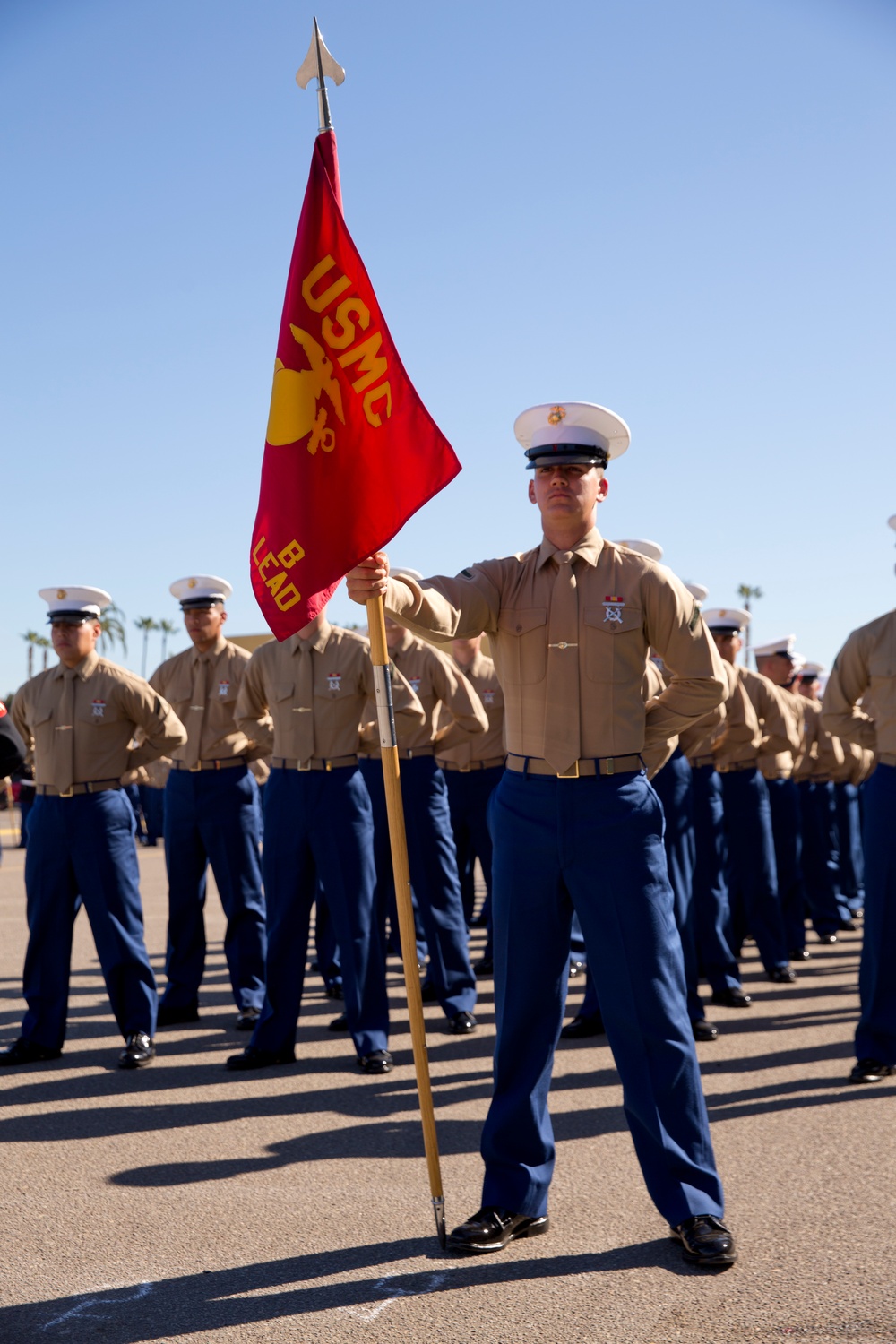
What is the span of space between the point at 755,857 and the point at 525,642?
19.0 ft

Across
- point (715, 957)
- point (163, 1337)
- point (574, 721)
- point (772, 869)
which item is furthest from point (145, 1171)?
point (772, 869)

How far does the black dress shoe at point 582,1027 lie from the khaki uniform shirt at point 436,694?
2020 millimetres

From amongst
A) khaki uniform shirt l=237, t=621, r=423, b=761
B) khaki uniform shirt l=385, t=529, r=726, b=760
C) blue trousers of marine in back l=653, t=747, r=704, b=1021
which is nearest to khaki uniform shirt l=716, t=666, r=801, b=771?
blue trousers of marine in back l=653, t=747, r=704, b=1021

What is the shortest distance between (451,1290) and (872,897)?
331 cm

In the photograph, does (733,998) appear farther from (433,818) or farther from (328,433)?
(328,433)

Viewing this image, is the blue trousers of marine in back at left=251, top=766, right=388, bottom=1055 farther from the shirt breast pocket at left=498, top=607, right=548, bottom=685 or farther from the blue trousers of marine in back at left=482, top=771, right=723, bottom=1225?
the shirt breast pocket at left=498, top=607, right=548, bottom=685

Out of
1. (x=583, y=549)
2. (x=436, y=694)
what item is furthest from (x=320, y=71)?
(x=436, y=694)

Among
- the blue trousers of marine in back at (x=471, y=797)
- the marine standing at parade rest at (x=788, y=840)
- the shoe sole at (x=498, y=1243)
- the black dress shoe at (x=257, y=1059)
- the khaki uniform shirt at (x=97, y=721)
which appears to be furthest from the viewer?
the marine standing at parade rest at (x=788, y=840)

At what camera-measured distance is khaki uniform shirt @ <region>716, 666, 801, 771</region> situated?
30.6 feet

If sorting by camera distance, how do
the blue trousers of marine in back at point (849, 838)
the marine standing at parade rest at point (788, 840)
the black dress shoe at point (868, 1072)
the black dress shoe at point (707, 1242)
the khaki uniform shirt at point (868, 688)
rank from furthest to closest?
1. the blue trousers of marine in back at point (849, 838)
2. the marine standing at parade rest at point (788, 840)
3. the khaki uniform shirt at point (868, 688)
4. the black dress shoe at point (868, 1072)
5. the black dress shoe at point (707, 1242)

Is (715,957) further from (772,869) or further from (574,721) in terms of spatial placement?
(574,721)

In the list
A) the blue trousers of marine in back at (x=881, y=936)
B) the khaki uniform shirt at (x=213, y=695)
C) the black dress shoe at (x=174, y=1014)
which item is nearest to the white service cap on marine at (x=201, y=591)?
the khaki uniform shirt at (x=213, y=695)

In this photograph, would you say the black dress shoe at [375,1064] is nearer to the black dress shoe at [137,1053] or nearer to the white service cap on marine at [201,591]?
the black dress shoe at [137,1053]

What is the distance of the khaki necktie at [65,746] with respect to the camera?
22.8ft
